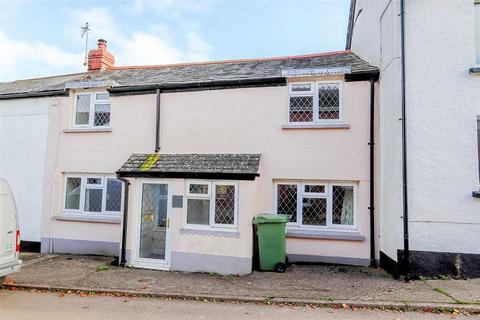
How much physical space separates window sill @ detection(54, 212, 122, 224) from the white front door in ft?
4.99

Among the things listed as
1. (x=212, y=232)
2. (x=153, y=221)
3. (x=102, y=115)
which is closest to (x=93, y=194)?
(x=102, y=115)

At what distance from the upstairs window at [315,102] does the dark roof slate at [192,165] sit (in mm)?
1693

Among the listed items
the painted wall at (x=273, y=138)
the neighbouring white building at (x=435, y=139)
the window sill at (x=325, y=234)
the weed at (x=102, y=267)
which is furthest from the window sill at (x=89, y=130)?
the neighbouring white building at (x=435, y=139)

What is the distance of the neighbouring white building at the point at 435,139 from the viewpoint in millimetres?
7344

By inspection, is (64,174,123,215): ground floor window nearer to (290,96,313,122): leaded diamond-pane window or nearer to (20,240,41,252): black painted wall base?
(20,240,41,252): black painted wall base

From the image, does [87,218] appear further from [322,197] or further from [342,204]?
[342,204]

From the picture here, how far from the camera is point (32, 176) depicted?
36.7 feet

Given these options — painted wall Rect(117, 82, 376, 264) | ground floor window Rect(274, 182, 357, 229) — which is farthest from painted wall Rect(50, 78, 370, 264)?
ground floor window Rect(274, 182, 357, 229)

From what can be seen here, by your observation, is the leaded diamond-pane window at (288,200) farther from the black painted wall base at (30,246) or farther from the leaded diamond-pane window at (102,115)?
the black painted wall base at (30,246)

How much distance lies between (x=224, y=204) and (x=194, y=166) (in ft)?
4.10

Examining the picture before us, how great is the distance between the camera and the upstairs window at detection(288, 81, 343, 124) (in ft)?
30.9

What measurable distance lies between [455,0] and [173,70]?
8.55 metres

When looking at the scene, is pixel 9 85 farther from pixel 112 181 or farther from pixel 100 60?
pixel 112 181

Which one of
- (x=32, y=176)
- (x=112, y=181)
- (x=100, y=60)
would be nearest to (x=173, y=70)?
(x=100, y=60)
